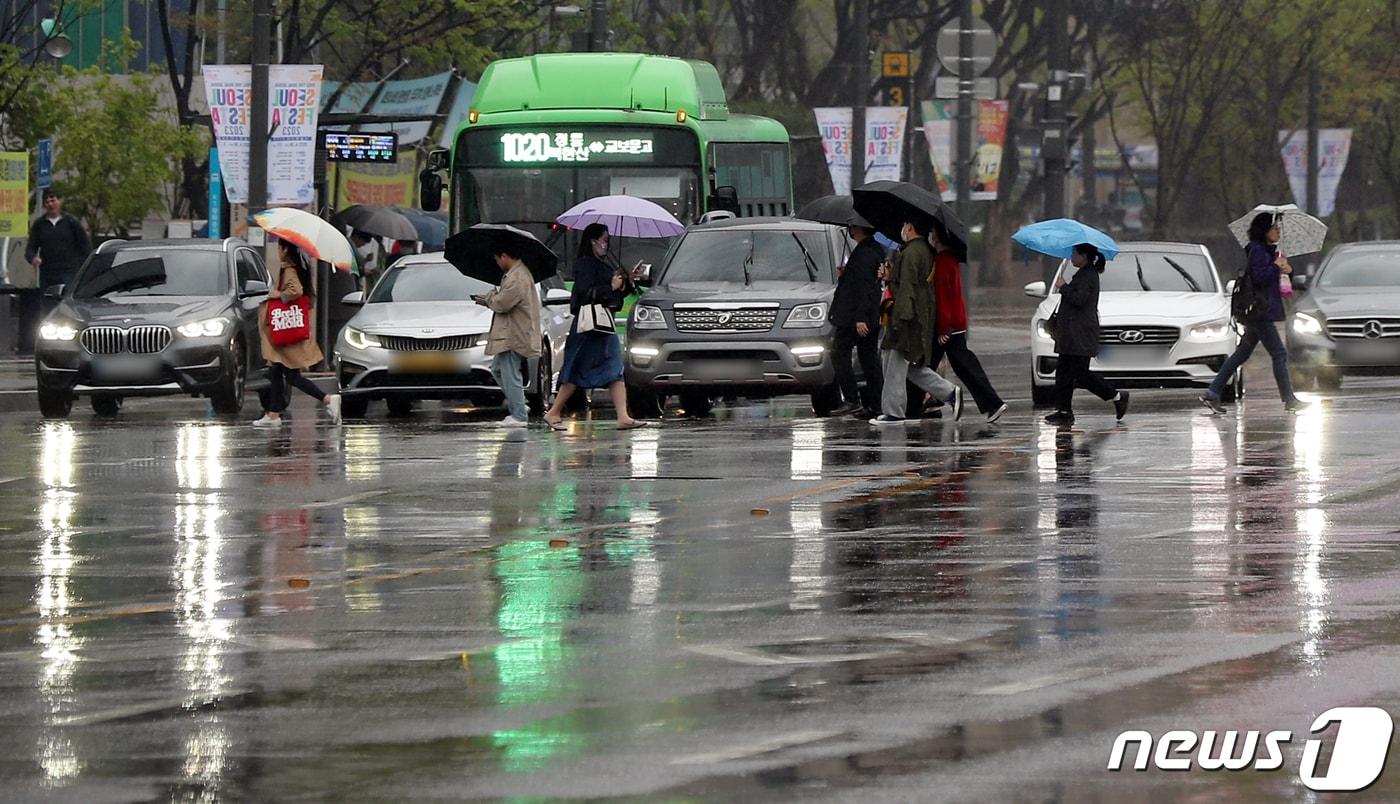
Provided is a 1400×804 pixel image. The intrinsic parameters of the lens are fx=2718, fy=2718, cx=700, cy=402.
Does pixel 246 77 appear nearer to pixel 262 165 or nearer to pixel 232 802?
pixel 262 165

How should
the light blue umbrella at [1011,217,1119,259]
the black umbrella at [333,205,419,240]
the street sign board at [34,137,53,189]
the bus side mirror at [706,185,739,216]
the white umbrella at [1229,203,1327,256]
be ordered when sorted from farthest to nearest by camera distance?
the street sign board at [34,137,53,189] < the black umbrella at [333,205,419,240] < the bus side mirror at [706,185,739,216] < the white umbrella at [1229,203,1327,256] < the light blue umbrella at [1011,217,1119,259]

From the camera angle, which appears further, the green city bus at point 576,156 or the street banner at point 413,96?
the street banner at point 413,96

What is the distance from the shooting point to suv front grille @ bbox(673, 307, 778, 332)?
23.1m

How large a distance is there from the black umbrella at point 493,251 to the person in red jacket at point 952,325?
10.1 ft

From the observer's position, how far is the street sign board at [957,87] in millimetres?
35906

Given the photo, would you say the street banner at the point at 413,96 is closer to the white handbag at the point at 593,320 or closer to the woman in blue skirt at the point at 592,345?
the woman in blue skirt at the point at 592,345

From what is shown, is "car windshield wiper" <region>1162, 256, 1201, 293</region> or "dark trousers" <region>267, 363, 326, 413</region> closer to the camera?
"dark trousers" <region>267, 363, 326, 413</region>

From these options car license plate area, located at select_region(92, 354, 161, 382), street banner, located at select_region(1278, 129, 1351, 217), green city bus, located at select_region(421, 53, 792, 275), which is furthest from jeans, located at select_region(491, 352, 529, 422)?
street banner, located at select_region(1278, 129, 1351, 217)

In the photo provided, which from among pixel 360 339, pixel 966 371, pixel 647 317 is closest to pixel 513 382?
pixel 647 317

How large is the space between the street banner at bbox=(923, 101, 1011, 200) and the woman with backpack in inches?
624

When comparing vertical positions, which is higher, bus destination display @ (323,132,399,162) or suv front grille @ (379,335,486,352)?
bus destination display @ (323,132,399,162)

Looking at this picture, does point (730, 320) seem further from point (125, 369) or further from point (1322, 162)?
point (1322, 162)

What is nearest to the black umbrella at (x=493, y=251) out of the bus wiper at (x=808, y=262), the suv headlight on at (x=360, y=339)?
the suv headlight on at (x=360, y=339)

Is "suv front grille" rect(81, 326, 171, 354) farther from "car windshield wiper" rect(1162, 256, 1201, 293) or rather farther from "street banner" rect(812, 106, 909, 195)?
"street banner" rect(812, 106, 909, 195)
